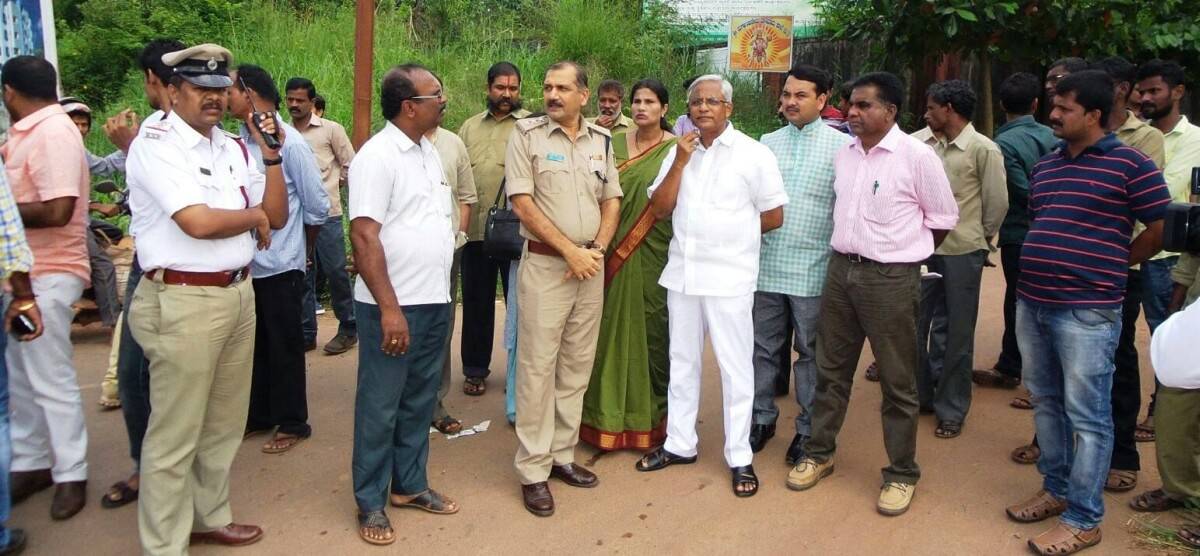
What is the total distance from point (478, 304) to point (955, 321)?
2.61 meters

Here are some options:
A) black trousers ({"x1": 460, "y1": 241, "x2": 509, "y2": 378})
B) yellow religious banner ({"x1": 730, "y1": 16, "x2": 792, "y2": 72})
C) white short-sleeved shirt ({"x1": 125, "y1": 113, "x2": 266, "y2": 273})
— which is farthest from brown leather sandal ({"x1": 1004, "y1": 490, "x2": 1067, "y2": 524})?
yellow religious banner ({"x1": 730, "y1": 16, "x2": 792, "y2": 72})

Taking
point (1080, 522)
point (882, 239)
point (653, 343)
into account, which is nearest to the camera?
point (1080, 522)

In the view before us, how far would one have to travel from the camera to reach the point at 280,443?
15.0 feet

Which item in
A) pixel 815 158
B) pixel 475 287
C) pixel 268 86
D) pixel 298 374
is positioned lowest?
pixel 298 374

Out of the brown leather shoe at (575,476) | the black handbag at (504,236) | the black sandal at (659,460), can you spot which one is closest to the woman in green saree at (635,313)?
the black sandal at (659,460)

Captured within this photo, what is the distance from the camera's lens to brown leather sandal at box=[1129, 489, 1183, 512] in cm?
382

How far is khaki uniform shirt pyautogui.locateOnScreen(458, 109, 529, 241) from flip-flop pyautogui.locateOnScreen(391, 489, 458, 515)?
5.33 ft

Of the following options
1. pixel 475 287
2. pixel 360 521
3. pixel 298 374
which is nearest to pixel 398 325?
pixel 360 521

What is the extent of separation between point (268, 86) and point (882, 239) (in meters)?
3.10

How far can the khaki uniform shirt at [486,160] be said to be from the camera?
505 centimetres

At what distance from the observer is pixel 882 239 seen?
3.82 meters

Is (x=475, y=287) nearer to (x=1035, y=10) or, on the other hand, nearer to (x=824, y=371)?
(x=824, y=371)

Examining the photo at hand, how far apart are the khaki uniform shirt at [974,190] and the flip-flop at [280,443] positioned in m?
3.47

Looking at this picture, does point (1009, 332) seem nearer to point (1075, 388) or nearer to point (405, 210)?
point (1075, 388)
